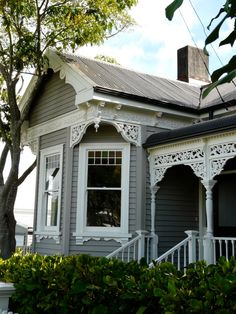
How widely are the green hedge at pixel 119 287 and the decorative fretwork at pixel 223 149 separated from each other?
3781 millimetres

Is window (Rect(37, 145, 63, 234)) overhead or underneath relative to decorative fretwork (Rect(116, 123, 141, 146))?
underneath

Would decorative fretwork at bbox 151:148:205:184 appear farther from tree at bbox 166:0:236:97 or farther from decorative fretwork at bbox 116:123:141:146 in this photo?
tree at bbox 166:0:236:97

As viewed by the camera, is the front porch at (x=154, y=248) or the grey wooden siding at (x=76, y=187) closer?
the front porch at (x=154, y=248)

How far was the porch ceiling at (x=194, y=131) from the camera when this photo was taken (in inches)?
297

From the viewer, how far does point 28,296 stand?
5.00m

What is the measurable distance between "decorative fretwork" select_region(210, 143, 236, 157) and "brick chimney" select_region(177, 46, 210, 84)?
21.9 ft

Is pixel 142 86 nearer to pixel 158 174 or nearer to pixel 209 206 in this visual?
pixel 158 174

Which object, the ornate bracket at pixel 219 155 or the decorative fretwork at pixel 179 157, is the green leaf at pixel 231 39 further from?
A: the decorative fretwork at pixel 179 157

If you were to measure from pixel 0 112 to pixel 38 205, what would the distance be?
327cm

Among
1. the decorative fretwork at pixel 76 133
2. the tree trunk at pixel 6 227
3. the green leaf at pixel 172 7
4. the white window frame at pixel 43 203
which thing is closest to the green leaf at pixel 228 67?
the green leaf at pixel 172 7

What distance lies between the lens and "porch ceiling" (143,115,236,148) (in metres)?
7.53

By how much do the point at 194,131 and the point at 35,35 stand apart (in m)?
5.00

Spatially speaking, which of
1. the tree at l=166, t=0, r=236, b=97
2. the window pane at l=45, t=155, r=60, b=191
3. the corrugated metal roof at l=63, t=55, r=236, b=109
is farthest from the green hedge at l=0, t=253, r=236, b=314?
the window pane at l=45, t=155, r=60, b=191

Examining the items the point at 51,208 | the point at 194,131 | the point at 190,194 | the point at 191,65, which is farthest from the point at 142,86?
the point at 191,65
